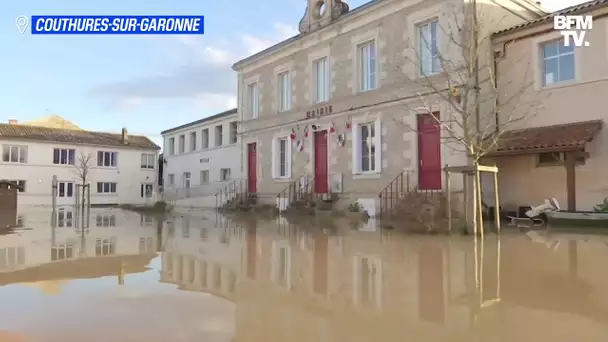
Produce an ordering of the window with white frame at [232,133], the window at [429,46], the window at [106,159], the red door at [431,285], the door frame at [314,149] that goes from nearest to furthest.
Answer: the red door at [431,285] < the window at [429,46] < the door frame at [314,149] < the window with white frame at [232,133] < the window at [106,159]

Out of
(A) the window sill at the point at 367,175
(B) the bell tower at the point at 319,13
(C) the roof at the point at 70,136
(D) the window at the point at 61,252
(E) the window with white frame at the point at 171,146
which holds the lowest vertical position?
(D) the window at the point at 61,252

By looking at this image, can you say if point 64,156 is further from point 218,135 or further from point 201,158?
point 218,135

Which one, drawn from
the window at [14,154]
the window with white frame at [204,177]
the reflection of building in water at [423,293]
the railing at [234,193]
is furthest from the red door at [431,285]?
the window at [14,154]

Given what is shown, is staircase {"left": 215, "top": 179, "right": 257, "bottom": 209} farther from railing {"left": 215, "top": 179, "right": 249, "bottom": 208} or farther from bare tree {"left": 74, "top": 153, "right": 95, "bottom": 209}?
bare tree {"left": 74, "top": 153, "right": 95, "bottom": 209}

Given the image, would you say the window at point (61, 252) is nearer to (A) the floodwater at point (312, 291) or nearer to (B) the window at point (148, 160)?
(A) the floodwater at point (312, 291)

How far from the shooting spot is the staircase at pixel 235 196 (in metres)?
21.5

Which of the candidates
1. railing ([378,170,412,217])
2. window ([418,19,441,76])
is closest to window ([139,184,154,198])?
railing ([378,170,412,217])

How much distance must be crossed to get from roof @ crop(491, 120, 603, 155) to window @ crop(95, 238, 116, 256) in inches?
381

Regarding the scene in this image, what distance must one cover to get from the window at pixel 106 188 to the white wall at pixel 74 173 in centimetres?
27

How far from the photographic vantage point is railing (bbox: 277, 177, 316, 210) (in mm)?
18234

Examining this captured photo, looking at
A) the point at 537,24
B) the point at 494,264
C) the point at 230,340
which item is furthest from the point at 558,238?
the point at 230,340

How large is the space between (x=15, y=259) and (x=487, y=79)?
11.9 m

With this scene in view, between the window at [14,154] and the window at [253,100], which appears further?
the window at [14,154]

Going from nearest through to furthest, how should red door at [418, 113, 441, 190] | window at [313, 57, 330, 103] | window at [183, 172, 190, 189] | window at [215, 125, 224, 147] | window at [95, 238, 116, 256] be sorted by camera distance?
window at [95, 238, 116, 256] → red door at [418, 113, 441, 190] → window at [313, 57, 330, 103] → window at [215, 125, 224, 147] → window at [183, 172, 190, 189]
